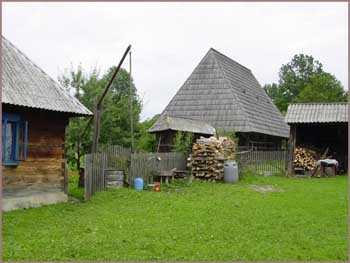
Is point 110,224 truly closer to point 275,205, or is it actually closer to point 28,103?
point 28,103

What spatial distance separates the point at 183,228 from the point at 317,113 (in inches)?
598

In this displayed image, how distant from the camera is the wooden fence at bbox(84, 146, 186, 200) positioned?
13.0 m

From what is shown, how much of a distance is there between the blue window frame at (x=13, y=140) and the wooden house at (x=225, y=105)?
14942 millimetres

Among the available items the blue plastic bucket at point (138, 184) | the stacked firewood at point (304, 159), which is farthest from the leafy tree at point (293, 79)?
the blue plastic bucket at point (138, 184)

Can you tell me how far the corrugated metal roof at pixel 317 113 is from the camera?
21164 millimetres

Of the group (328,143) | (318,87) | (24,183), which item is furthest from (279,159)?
(318,87)

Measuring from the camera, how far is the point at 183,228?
8.65 m

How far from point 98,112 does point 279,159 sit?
10475 mm

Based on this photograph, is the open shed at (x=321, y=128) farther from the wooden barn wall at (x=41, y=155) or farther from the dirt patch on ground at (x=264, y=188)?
the wooden barn wall at (x=41, y=155)

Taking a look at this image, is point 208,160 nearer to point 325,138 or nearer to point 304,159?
point 304,159

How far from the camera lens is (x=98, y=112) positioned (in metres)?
14.3

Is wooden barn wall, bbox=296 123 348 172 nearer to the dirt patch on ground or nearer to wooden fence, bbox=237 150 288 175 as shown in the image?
wooden fence, bbox=237 150 288 175

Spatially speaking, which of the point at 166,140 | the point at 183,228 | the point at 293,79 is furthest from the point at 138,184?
the point at 293,79

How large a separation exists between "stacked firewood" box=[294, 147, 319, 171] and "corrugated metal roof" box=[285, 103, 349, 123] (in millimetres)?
1436
